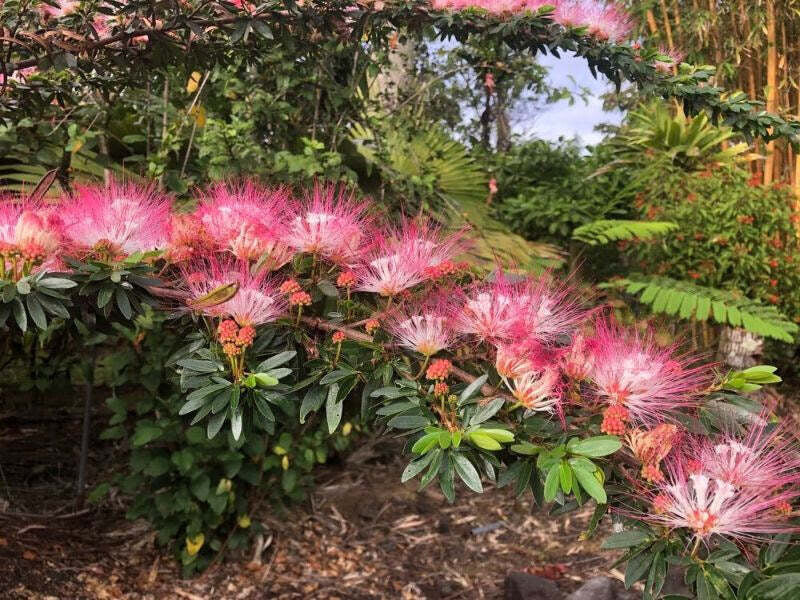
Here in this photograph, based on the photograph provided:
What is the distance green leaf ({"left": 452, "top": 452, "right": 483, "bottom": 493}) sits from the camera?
797mm

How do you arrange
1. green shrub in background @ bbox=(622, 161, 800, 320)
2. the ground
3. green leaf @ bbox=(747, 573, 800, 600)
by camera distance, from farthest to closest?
green shrub in background @ bbox=(622, 161, 800, 320) < the ground < green leaf @ bbox=(747, 573, 800, 600)

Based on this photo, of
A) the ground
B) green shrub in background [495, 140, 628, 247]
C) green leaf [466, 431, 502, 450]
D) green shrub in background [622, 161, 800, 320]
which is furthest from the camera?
green shrub in background [495, 140, 628, 247]

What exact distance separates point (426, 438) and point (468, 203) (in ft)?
11.2

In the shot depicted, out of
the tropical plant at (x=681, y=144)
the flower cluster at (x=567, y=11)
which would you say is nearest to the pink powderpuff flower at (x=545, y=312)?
the flower cluster at (x=567, y=11)

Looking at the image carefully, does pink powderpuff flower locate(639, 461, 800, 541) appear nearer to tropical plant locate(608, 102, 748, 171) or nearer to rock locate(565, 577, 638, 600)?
rock locate(565, 577, 638, 600)

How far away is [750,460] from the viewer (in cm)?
79

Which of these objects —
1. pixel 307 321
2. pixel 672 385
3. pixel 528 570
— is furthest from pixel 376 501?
pixel 672 385

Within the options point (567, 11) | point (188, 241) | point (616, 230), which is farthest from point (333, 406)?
point (616, 230)

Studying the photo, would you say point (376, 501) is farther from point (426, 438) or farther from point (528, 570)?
point (426, 438)

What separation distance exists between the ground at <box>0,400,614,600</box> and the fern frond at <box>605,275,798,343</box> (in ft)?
4.20

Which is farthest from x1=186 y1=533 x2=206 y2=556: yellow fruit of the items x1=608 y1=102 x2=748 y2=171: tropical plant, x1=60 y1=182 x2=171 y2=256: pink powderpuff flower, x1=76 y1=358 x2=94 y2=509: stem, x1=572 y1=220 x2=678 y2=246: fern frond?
x1=608 y1=102 x2=748 y2=171: tropical plant

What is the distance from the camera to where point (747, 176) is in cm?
461

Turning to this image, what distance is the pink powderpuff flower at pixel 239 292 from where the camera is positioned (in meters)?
0.98

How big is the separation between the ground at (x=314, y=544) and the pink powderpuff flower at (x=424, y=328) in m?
1.87
